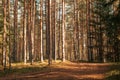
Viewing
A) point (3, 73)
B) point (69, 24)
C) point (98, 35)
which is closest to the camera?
point (3, 73)

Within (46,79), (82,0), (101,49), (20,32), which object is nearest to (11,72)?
(46,79)

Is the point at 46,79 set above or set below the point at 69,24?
below

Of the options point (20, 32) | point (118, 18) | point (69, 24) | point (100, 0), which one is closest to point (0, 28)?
point (100, 0)

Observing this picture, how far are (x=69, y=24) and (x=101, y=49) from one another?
23.6 m

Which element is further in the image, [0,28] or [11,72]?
[0,28]

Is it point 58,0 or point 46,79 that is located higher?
point 58,0

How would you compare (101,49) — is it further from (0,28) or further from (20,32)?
(20,32)

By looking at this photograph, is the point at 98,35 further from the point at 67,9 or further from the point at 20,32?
the point at 20,32

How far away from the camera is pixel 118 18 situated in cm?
1961

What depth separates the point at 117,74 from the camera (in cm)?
1830

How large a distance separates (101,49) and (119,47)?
804cm

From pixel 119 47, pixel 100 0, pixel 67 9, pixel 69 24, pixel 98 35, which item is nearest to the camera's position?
pixel 119 47

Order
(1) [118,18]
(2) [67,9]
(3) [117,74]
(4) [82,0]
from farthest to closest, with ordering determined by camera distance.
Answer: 1. (2) [67,9]
2. (4) [82,0]
3. (1) [118,18]
4. (3) [117,74]

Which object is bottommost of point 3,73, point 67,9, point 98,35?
point 3,73
